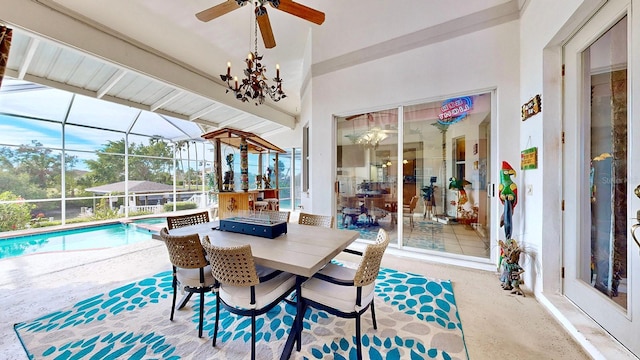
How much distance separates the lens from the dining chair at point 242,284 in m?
1.42

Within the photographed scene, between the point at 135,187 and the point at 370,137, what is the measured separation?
335 inches

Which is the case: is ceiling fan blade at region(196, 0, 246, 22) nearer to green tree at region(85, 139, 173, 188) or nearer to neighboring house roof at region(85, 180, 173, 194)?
green tree at region(85, 139, 173, 188)

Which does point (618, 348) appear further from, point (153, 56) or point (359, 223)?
point (153, 56)

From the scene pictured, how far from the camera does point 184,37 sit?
13.1ft

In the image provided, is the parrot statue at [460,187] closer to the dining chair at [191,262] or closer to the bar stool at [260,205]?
the dining chair at [191,262]

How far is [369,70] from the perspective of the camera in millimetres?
3805

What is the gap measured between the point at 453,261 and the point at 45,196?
10.0 meters

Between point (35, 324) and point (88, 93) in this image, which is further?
point (88, 93)

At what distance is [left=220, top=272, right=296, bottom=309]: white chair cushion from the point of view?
1.53m

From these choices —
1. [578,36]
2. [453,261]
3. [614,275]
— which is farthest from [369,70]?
[614,275]

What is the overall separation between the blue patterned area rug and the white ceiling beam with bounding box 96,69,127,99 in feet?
13.2

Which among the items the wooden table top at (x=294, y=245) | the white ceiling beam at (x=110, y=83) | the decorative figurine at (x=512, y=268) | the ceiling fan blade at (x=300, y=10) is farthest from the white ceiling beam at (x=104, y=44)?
the decorative figurine at (x=512, y=268)

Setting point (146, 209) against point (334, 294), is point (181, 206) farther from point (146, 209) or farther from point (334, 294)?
point (334, 294)

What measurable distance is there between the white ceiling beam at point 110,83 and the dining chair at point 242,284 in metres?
4.66
